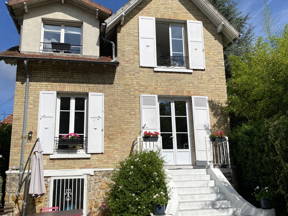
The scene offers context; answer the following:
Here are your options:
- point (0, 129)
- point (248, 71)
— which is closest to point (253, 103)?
point (248, 71)

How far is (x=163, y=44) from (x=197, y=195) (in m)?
6.54

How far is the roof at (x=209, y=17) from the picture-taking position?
9.80m

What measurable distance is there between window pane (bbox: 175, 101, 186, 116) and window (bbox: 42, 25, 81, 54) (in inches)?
160

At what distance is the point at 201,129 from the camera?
970cm

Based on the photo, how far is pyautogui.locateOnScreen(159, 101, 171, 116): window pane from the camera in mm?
9945

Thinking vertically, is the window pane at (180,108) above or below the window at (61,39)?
below

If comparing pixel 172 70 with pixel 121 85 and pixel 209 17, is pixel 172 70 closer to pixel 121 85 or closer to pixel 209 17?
pixel 121 85

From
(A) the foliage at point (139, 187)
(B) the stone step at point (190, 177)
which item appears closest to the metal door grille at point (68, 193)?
(A) the foliage at point (139, 187)

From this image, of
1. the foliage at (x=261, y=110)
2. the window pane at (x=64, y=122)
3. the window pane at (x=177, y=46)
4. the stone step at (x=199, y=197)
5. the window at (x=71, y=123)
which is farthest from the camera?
the window pane at (x=177, y=46)

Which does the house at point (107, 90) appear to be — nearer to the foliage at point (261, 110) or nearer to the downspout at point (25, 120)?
the downspout at point (25, 120)

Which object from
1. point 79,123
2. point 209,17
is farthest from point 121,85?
point 209,17

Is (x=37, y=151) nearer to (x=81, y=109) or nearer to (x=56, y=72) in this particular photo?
(x=81, y=109)

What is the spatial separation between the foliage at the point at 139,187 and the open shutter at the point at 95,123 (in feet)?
4.98

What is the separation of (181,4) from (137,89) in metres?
4.06
